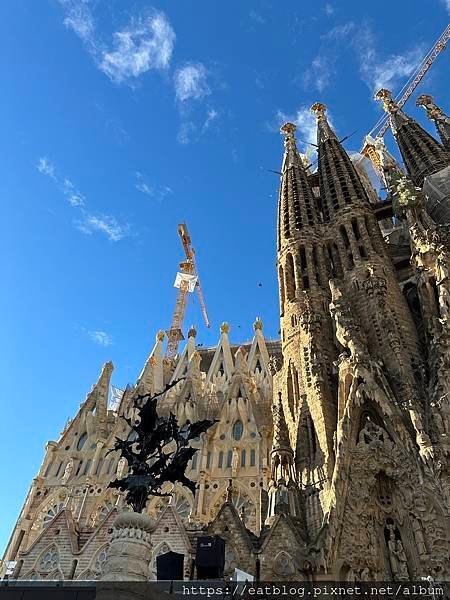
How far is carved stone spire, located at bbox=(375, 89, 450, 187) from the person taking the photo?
32.7 meters

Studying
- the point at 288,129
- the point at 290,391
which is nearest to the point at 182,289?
the point at 288,129

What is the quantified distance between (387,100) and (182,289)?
28215mm

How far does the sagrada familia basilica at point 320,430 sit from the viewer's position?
14906 millimetres

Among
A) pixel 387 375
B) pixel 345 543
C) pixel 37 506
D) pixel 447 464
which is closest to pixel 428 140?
pixel 387 375

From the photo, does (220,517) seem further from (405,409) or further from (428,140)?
(428,140)

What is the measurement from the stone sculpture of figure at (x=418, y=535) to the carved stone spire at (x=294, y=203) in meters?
16.0

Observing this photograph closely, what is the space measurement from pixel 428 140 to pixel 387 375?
80.5 feet

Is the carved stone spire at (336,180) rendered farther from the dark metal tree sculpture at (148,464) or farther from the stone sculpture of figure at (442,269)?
the dark metal tree sculpture at (148,464)

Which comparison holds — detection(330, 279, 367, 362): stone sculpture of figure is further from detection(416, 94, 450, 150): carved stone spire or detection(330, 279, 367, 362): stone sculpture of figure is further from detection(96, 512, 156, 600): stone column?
detection(416, 94, 450, 150): carved stone spire

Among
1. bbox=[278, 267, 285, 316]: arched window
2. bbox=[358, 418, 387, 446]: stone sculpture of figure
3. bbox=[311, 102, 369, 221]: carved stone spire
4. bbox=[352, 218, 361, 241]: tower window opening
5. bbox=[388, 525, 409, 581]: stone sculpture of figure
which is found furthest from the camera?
bbox=[311, 102, 369, 221]: carved stone spire

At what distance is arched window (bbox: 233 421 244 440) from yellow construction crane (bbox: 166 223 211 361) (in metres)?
16.4

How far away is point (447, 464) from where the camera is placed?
14.9 m

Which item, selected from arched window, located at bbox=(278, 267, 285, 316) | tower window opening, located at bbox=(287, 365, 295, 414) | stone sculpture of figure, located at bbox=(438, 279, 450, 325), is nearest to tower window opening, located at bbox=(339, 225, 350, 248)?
arched window, located at bbox=(278, 267, 285, 316)

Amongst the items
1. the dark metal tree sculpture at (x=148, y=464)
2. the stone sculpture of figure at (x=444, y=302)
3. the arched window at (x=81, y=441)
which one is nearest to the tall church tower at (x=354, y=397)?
the stone sculpture of figure at (x=444, y=302)
